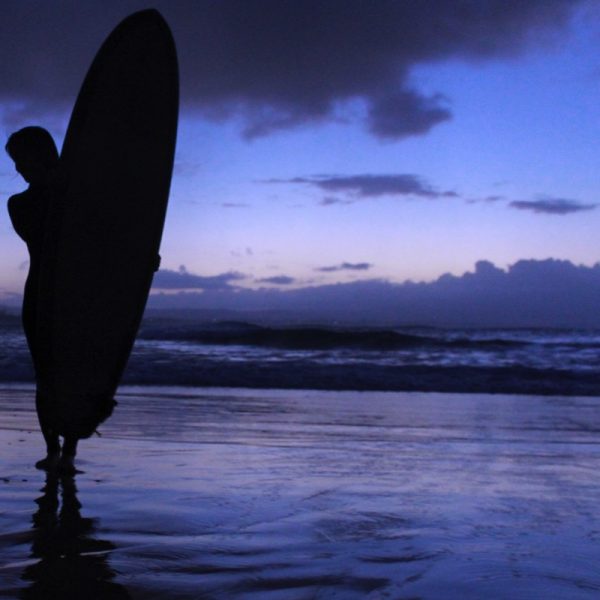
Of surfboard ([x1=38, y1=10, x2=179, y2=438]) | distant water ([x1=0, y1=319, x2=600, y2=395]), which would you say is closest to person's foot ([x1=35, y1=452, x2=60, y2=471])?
surfboard ([x1=38, y1=10, x2=179, y2=438])

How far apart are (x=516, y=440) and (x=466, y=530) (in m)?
3.25

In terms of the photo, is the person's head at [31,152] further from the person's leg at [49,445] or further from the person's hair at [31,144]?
the person's leg at [49,445]

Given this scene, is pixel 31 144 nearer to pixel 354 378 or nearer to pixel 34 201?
pixel 34 201

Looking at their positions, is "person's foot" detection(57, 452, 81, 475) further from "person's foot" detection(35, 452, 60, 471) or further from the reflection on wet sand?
the reflection on wet sand

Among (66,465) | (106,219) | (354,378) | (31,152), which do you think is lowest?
(354,378)

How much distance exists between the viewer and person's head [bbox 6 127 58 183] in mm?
3834

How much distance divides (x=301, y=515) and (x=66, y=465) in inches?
54.7

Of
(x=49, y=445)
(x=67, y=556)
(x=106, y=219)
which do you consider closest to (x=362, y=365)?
(x=49, y=445)

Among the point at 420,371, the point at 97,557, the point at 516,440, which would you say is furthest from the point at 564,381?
the point at 97,557

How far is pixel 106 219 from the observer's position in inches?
148

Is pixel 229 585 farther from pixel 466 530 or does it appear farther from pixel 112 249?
pixel 112 249

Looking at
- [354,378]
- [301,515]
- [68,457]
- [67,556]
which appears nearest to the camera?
[67,556]

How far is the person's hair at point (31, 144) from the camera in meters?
3.83

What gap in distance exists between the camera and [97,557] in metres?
2.41
